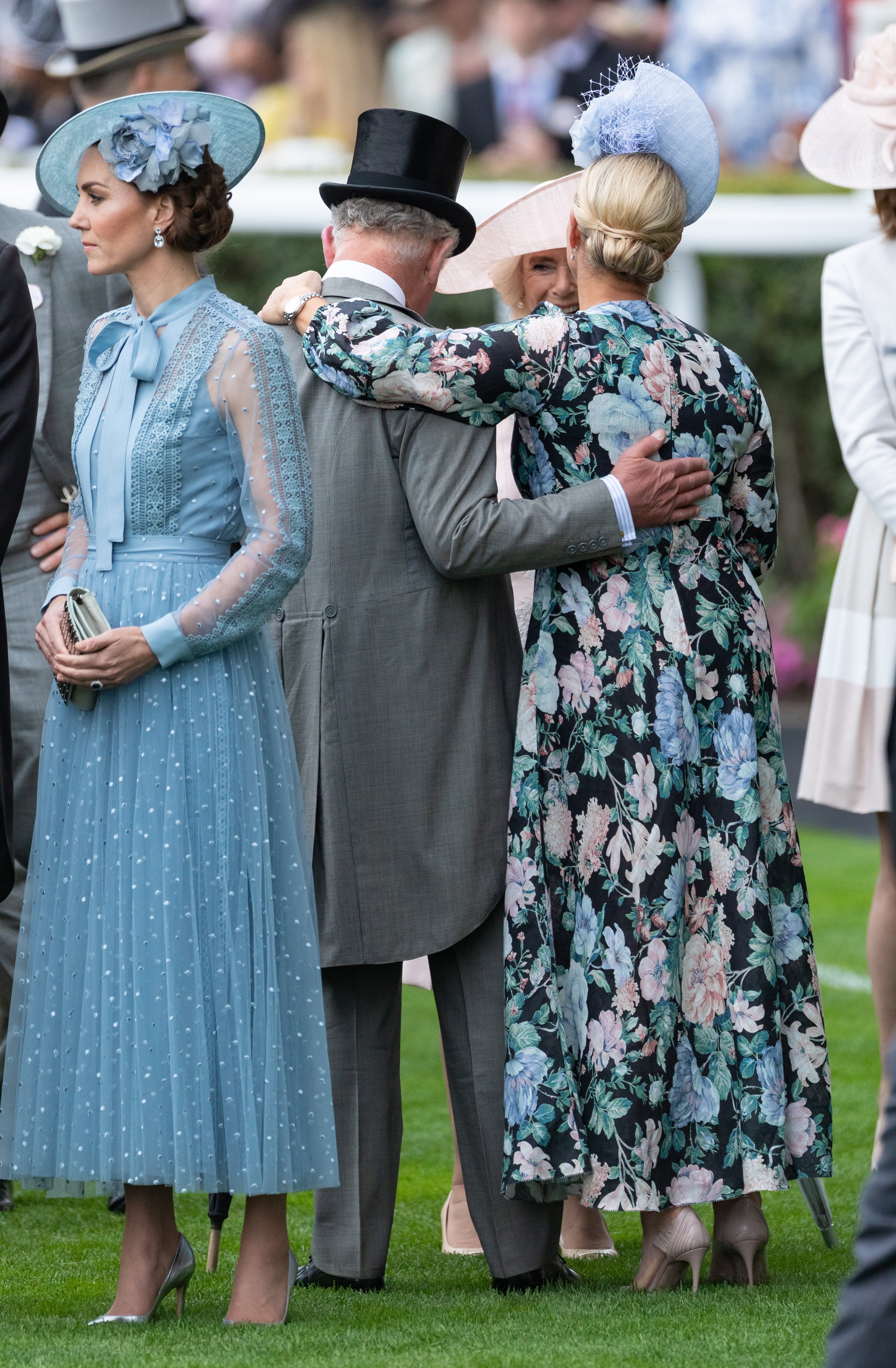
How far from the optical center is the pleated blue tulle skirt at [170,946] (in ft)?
10.3

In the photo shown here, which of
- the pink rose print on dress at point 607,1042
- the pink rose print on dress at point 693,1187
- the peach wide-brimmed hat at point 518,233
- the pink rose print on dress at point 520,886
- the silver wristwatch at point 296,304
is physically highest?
the peach wide-brimmed hat at point 518,233

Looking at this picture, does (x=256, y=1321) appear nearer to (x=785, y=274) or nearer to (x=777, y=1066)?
(x=777, y=1066)

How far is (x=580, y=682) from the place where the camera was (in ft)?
11.7

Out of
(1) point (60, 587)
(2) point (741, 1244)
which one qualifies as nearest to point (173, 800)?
(1) point (60, 587)

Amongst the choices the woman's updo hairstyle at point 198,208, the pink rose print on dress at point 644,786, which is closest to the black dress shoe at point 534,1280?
the pink rose print on dress at point 644,786

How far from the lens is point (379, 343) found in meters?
3.48

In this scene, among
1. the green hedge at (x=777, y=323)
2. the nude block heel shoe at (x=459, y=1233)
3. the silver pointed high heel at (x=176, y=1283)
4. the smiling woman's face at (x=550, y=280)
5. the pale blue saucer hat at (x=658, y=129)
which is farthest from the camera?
the green hedge at (x=777, y=323)

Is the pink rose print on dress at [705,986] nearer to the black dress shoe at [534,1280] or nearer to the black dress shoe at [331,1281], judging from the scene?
the black dress shoe at [534,1280]

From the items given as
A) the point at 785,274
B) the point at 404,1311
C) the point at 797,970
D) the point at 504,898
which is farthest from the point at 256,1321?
the point at 785,274

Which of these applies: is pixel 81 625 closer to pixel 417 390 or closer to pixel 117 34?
pixel 417 390

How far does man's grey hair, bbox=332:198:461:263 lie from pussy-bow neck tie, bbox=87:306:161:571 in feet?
1.70

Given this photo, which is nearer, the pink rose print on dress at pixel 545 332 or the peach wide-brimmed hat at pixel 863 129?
the pink rose print on dress at pixel 545 332

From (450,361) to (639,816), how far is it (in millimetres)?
894

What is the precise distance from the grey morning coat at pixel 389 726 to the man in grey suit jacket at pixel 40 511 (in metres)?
1.17
